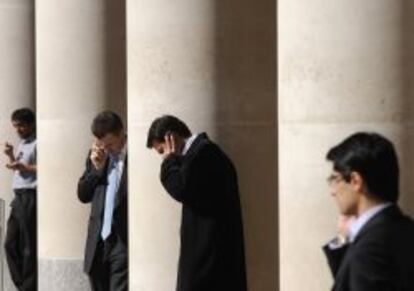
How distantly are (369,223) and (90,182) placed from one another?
6142 millimetres

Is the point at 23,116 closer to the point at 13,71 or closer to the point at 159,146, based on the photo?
the point at 13,71

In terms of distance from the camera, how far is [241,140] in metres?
10.1

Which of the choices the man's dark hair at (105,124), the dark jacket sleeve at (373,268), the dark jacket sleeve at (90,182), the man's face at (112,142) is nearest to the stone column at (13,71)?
the dark jacket sleeve at (90,182)

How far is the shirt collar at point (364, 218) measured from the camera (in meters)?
5.15

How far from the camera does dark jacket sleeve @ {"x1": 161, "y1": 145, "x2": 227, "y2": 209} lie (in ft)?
29.0

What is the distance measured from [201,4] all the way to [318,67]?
8.26 feet

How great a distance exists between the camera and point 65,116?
43.0ft

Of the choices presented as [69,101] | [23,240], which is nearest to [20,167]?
[23,240]

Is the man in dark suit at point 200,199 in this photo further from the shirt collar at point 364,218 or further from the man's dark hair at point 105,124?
the shirt collar at point 364,218

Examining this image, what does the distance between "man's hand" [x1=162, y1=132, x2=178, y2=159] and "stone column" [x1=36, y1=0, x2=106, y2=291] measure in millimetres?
4073

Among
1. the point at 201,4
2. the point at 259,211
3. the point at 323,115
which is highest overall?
the point at 201,4

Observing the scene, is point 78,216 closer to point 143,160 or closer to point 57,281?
point 57,281

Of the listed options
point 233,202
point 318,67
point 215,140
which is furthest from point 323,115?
point 215,140

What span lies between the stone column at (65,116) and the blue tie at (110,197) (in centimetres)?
211
